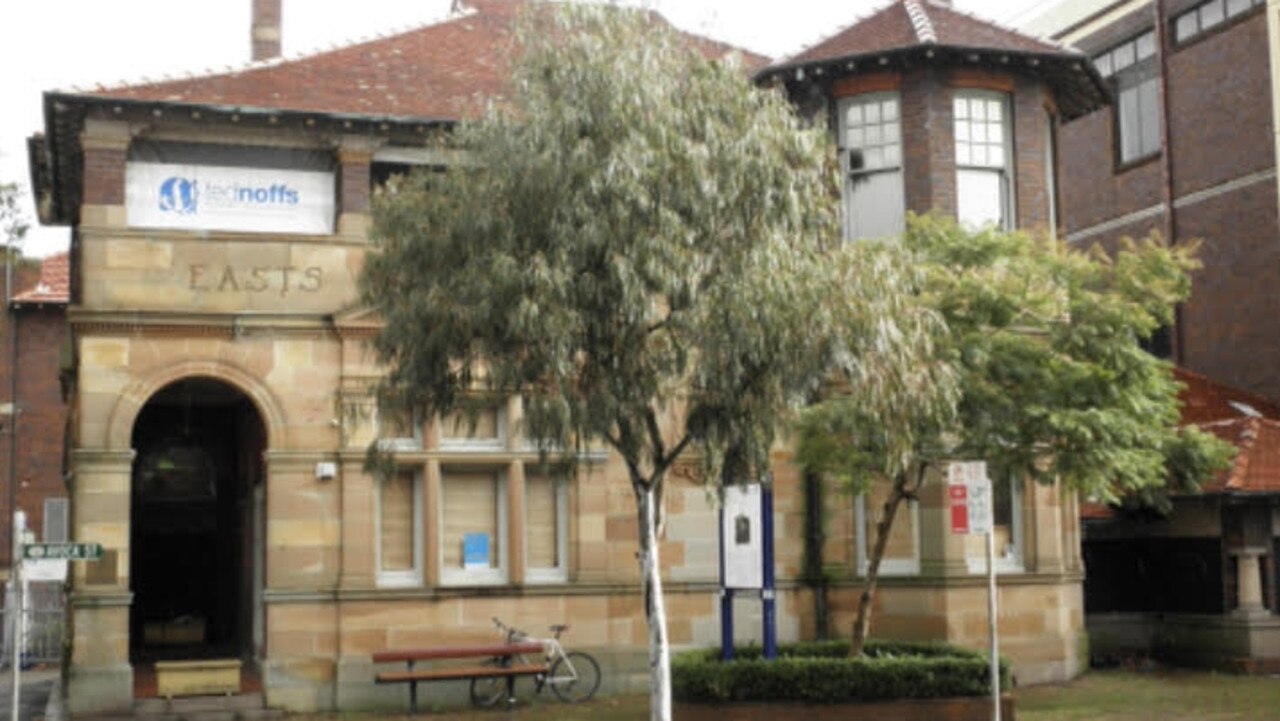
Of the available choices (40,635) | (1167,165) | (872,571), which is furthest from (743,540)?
(40,635)

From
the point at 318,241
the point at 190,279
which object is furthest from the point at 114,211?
the point at 318,241

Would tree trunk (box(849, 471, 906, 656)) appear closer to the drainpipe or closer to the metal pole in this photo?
the metal pole

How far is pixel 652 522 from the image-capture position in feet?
52.1

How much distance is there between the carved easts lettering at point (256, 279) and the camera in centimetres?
2105

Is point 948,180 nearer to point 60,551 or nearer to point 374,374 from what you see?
point 374,374

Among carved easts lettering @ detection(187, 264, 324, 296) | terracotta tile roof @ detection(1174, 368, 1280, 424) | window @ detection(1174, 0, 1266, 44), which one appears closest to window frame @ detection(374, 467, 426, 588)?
carved easts lettering @ detection(187, 264, 324, 296)

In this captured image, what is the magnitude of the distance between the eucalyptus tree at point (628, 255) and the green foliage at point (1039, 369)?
301 centimetres

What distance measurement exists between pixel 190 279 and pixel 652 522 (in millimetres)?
8225

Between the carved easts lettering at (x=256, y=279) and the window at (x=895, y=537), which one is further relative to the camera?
the window at (x=895, y=537)

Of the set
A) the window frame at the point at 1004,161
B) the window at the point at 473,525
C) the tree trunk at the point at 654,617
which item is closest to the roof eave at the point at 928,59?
Result: the window frame at the point at 1004,161

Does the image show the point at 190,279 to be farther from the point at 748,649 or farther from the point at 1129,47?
the point at 1129,47

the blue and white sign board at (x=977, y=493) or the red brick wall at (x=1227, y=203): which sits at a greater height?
the red brick wall at (x=1227, y=203)

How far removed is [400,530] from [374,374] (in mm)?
2134

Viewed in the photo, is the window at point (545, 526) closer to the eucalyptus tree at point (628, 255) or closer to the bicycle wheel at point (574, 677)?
the bicycle wheel at point (574, 677)
